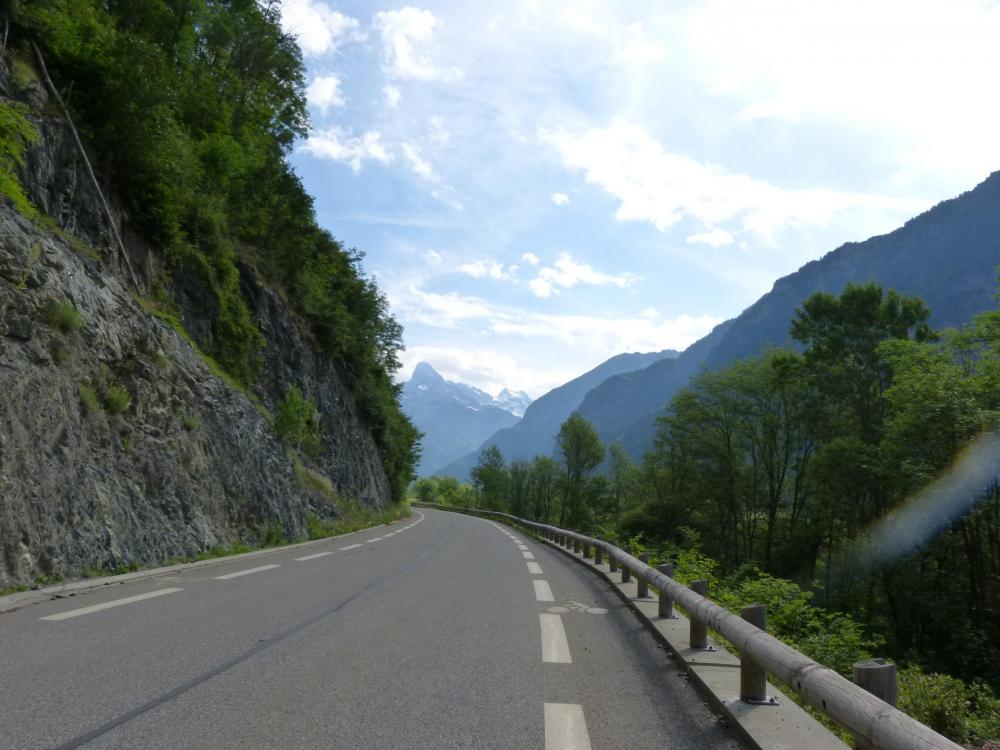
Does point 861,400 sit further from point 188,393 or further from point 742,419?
point 188,393

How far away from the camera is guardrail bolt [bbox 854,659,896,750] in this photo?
2666 millimetres

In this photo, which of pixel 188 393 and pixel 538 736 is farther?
pixel 188 393

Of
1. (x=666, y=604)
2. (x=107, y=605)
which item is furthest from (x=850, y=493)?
(x=107, y=605)

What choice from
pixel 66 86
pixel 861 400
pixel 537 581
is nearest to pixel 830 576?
pixel 861 400

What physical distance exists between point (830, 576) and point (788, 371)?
998 centimetres

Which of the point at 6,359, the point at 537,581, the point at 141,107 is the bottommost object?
the point at 537,581

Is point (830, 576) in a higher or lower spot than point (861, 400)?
lower

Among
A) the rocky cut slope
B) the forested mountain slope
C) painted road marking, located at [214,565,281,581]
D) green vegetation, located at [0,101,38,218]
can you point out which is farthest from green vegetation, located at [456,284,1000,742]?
green vegetation, located at [0,101,38,218]

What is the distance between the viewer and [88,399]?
10.1 meters

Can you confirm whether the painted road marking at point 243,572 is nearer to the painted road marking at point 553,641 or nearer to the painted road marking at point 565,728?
the painted road marking at point 553,641

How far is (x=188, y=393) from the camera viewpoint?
1399 centimetres

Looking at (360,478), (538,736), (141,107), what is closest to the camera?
(538,736)

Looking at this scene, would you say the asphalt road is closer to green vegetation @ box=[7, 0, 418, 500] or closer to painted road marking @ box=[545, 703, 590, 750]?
painted road marking @ box=[545, 703, 590, 750]

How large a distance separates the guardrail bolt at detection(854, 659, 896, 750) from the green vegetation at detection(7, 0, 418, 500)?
12.7 m
